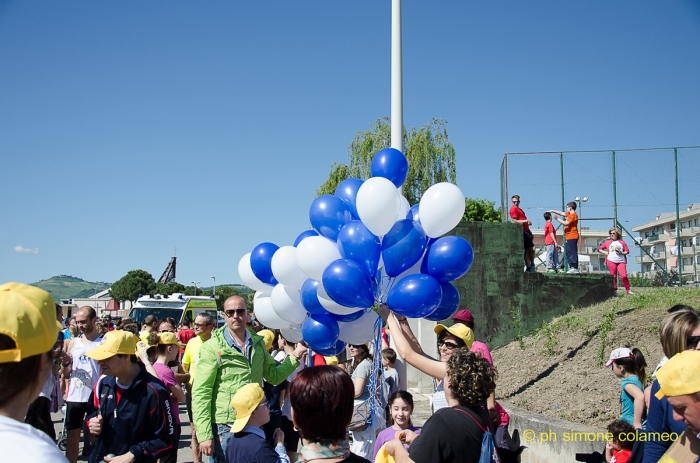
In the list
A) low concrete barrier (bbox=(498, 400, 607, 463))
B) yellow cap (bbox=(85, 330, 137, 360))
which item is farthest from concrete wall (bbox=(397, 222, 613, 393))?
yellow cap (bbox=(85, 330, 137, 360))

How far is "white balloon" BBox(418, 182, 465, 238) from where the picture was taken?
4.29m

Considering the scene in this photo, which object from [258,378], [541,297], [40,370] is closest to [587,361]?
[541,297]

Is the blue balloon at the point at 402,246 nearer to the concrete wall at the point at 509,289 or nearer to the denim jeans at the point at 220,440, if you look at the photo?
the denim jeans at the point at 220,440

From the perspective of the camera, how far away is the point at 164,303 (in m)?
16.7

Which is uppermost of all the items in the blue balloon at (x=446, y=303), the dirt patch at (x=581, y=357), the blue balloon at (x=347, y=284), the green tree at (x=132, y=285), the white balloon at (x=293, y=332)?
the blue balloon at (x=347, y=284)

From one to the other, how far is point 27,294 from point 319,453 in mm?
1191

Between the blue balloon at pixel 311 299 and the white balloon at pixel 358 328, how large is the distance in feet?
0.87

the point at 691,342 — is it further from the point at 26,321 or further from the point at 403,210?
the point at 26,321

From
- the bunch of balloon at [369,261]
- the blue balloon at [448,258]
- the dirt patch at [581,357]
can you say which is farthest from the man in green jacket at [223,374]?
the dirt patch at [581,357]

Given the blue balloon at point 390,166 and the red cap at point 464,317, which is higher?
the blue balloon at point 390,166

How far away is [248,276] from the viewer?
538cm

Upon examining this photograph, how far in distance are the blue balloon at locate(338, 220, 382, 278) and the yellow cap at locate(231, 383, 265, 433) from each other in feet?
4.00

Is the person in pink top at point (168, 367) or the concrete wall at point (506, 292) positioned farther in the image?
the concrete wall at point (506, 292)

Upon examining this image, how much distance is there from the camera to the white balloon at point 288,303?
15.9 ft
